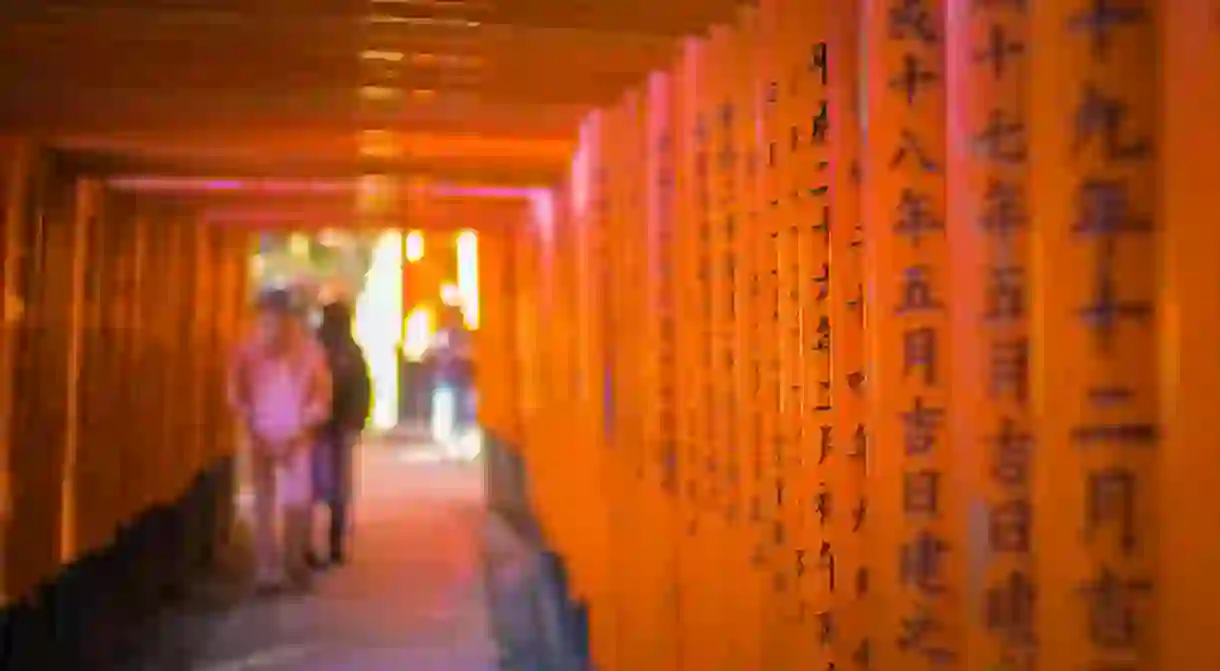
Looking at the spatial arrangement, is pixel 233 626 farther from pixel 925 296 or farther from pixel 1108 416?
pixel 1108 416

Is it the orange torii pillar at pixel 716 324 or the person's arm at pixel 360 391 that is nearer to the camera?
the orange torii pillar at pixel 716 324

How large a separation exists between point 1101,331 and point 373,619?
5847 millimetres

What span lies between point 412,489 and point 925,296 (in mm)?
Answer: 11029

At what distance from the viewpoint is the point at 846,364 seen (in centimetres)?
249

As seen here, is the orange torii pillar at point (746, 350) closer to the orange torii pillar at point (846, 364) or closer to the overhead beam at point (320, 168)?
the orange torii pillar at point (846, 364)

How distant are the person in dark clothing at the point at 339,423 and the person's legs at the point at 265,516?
71cm

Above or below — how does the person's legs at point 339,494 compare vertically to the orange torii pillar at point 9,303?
below

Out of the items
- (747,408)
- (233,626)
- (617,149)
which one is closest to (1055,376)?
(747,408)

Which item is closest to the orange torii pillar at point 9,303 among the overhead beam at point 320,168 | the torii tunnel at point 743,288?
the torii tunnel at point 743,288

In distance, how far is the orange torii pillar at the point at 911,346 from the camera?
6.84 feet

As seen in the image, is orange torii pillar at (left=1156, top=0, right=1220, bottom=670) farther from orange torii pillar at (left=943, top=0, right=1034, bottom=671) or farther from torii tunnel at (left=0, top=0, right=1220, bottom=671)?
orange torii pillar at (left=943, top=0, right=1034, bottom=671)

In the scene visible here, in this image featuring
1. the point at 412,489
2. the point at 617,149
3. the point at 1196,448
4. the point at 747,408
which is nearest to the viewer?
the point at 1196,448

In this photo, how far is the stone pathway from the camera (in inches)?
241

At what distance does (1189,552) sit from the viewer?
142 cm
